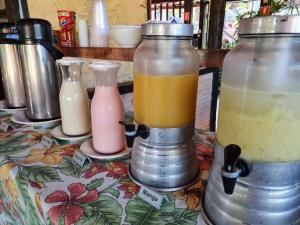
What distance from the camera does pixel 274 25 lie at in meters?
0.34

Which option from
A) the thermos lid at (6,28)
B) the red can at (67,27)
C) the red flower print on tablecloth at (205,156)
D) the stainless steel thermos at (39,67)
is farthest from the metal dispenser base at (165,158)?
the thermos lid at (6,28)

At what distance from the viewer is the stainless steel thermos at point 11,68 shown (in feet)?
3.67

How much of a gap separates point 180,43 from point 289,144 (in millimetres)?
290

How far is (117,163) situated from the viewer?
71cm

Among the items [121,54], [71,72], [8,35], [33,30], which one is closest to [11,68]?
[8,35]

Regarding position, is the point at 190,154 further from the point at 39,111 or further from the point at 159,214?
the point at 39,111

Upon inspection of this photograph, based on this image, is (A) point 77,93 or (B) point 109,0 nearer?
(A) point 77,93

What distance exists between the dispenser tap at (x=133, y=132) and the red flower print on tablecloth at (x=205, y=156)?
9.3 inches

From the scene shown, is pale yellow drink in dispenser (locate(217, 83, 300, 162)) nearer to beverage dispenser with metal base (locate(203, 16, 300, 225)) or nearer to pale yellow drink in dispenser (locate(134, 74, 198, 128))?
beverage dispenser with metal base (locate(203, 16, 300, 225))

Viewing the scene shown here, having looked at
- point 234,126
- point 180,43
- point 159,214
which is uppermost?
point 180,43

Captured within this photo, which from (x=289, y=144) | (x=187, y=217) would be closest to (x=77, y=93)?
(x=187, y=217)

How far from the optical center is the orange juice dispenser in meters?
0.51

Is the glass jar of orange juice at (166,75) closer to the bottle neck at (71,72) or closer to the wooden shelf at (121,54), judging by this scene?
the wooden shelf at (121,54)

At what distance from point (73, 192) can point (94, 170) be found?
103mm
